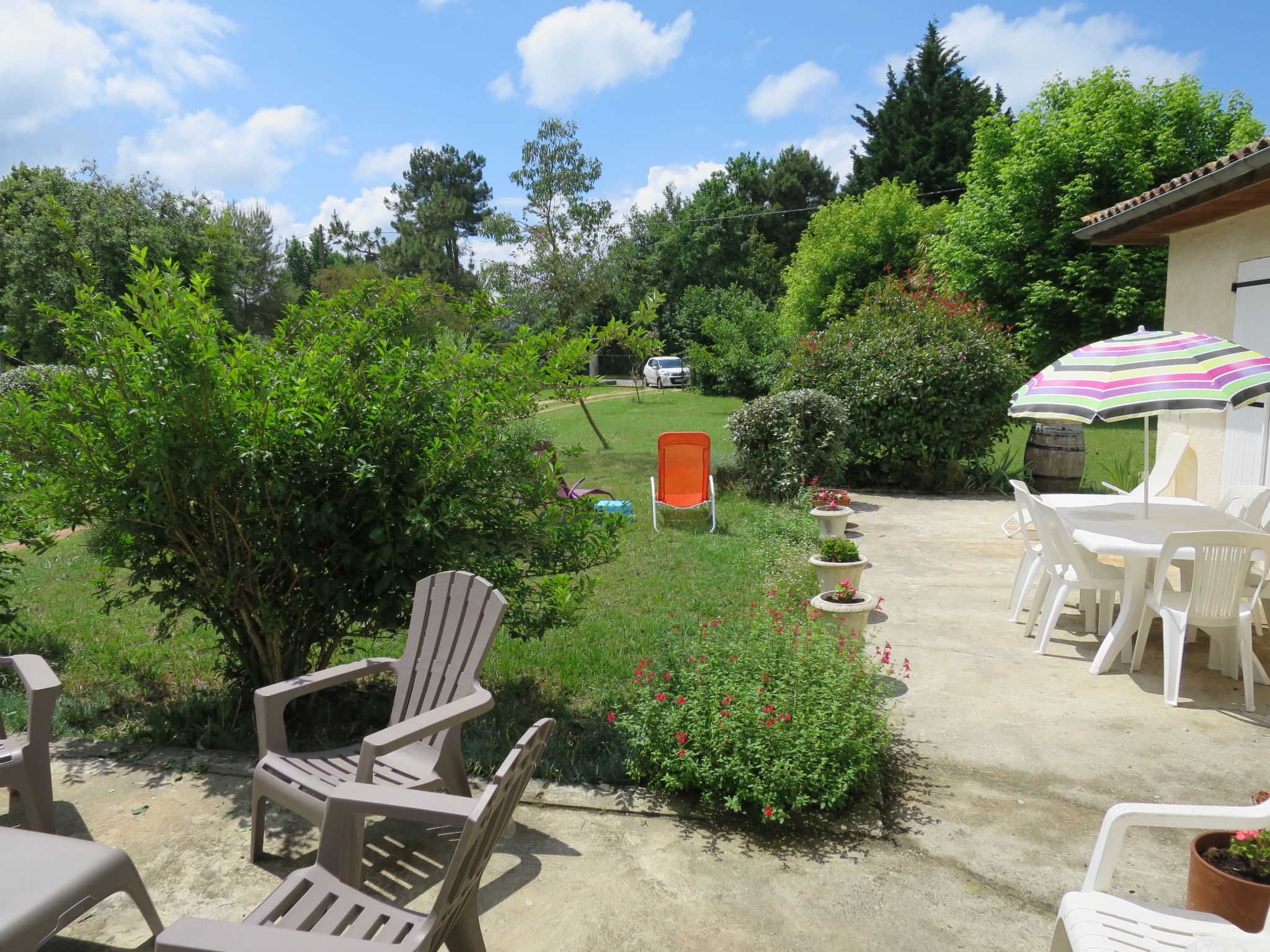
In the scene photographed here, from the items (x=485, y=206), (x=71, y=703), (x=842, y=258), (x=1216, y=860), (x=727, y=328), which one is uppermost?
(x=485, y=206)

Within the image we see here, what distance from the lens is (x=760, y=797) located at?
2889 millimetres

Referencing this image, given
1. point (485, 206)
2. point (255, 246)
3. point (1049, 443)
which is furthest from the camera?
point (485, 206)

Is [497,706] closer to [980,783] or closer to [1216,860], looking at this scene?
[980,783]

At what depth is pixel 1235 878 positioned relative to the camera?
2043mm

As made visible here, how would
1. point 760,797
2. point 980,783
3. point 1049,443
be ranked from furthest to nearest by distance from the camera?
point 1049,443 → point 980,783 → point 760,797

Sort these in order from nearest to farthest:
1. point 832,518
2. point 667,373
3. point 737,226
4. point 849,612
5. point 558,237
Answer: point 849,612
point 832,518
point 558,237
point 667,373
point 737,226

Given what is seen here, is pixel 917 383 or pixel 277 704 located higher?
pixel 917 383

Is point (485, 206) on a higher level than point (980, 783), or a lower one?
higher

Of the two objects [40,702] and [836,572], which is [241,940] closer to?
[40,702]

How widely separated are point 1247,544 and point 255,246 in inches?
1728

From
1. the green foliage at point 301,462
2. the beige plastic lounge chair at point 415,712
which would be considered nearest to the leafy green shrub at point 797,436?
the green foliage at point 301,462

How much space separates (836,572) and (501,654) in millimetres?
2274

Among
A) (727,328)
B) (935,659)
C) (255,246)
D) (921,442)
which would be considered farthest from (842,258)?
(255,246)

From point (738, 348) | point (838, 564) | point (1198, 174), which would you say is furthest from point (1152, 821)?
point (738, 348)
